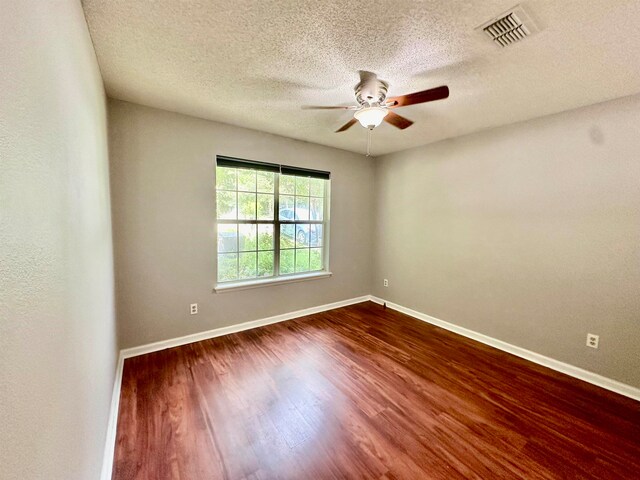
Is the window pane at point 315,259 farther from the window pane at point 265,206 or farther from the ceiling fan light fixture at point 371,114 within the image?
the ceiling fan light fixture at point 371,114

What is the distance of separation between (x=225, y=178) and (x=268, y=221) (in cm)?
73

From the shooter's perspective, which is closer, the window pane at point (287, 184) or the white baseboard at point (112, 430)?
the white baseboard at point (112, 430)

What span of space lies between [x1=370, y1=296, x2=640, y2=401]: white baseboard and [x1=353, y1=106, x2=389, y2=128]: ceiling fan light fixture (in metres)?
2.71

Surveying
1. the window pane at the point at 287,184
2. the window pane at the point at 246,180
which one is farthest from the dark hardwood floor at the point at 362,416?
the window pane at the point at 287,184

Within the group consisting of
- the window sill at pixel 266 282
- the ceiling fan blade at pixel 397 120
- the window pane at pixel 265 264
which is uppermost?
the ceiling fan blade at pixel 397 120

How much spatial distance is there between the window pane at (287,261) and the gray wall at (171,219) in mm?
304

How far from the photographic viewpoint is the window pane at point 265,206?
11.0ft

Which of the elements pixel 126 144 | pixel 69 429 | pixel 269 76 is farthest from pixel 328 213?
pixel 69 429

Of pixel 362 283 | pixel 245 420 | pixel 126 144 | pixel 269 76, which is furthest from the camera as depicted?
pixel 362 283

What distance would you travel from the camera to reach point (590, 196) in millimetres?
2334

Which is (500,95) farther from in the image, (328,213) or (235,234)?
(235,234)

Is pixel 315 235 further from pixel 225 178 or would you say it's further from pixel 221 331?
pixel 221 331

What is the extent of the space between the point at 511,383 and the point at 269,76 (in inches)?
126

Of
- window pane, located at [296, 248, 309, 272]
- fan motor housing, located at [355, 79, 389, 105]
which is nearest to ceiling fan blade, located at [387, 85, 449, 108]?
fan motor housing, located at [355, 79, 389, 105]
